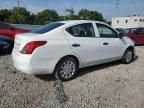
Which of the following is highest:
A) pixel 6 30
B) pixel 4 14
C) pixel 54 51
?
pixel 4 14

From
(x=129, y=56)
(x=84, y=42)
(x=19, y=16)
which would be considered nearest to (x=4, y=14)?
(x=19, y=16)

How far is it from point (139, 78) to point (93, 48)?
5.12 feet

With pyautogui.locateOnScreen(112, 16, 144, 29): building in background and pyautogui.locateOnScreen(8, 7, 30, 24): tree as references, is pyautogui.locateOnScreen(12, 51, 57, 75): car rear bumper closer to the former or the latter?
pyautogui.locateOnScreen(8, 7, 30, 24): tree

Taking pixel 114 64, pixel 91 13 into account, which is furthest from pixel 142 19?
pixel 114 64

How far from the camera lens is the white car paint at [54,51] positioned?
559 cm

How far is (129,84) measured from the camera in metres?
6.05

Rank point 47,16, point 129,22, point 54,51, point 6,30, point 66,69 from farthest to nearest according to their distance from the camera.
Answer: point 47,16 → point 129,22 → point 6,30 → point 66,69 → point 54,51

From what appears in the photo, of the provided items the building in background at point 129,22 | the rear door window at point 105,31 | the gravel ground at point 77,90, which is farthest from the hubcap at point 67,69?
the building in background at point 129,22

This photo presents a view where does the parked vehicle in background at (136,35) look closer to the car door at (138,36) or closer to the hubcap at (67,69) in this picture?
the car door at (138,36)

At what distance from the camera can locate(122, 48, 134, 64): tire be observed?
8.09 m

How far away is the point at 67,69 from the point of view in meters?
6.11

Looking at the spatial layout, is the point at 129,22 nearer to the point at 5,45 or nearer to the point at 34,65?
the point at 5,45

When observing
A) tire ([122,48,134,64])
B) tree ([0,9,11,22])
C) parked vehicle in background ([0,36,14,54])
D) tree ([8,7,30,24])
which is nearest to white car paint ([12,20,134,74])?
tire ([122,48,134,64])

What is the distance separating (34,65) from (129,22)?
60.6 meters
